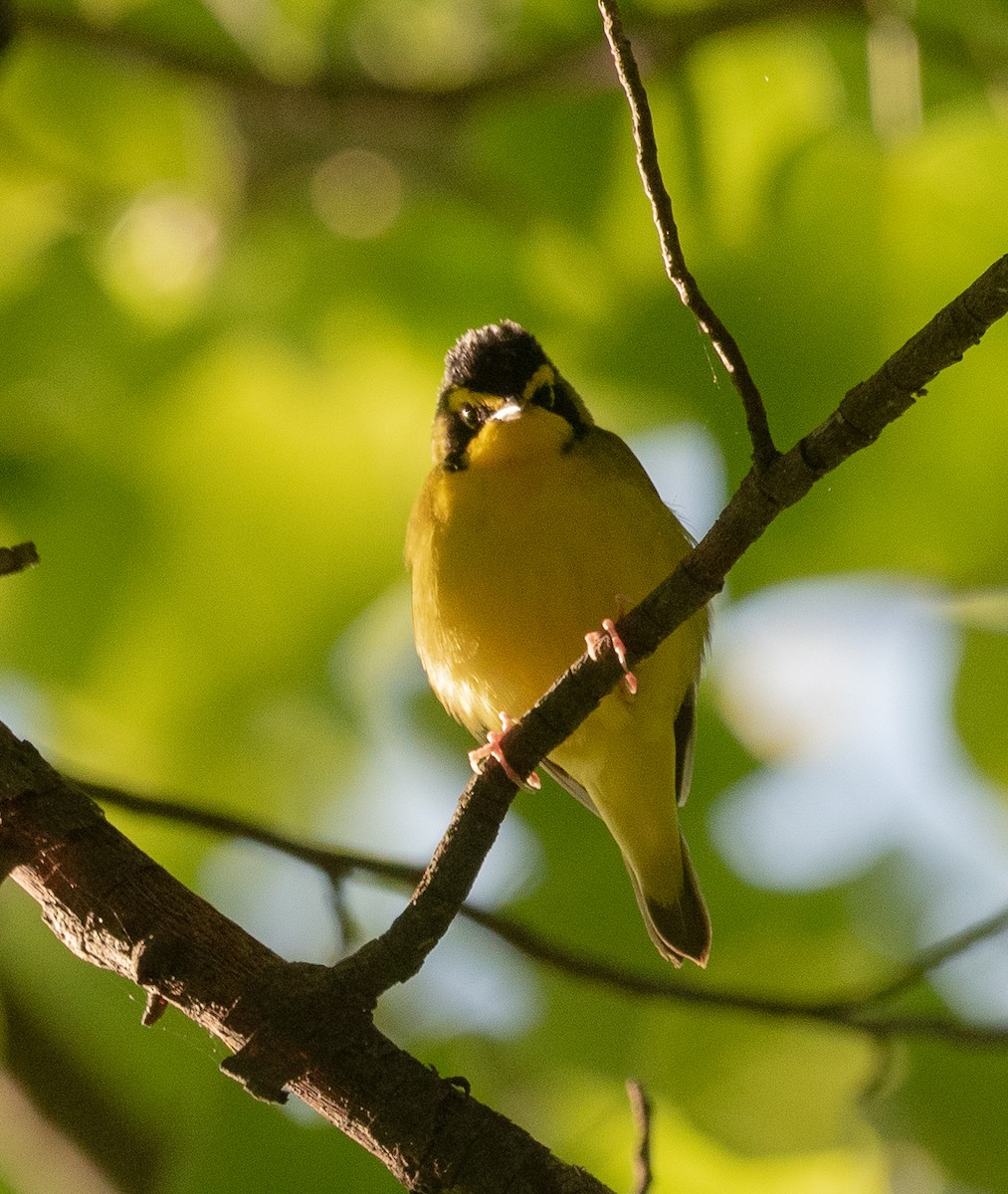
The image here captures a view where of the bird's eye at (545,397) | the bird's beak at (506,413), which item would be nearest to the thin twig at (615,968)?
the bird's beak at (506,413)

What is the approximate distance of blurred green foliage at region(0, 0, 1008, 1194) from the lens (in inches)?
114

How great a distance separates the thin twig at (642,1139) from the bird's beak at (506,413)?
1547mm

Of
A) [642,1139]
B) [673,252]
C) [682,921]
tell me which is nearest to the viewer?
[673,252]

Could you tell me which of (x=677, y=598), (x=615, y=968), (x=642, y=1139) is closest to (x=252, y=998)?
(x=642, y=1139)

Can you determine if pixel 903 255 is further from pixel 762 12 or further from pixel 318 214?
pixel 318 214

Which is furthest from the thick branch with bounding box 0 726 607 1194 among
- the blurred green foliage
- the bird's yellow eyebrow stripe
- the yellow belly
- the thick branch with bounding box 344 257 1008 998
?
the bird's yellow eyebrow stripe

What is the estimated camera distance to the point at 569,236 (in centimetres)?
333

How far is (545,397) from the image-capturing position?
357 cm

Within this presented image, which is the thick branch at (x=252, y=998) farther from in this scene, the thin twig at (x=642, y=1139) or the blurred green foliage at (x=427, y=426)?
the blurred green foliage at (x=427, y=426)

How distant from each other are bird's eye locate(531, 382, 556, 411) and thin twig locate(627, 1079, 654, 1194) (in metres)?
1.64

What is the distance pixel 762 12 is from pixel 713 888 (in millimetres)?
1885

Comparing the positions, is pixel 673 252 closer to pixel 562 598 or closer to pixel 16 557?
pixel 16 557

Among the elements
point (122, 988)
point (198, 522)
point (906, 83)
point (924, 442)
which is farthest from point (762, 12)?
point (122, 988)

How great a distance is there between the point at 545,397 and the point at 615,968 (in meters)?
1.31
